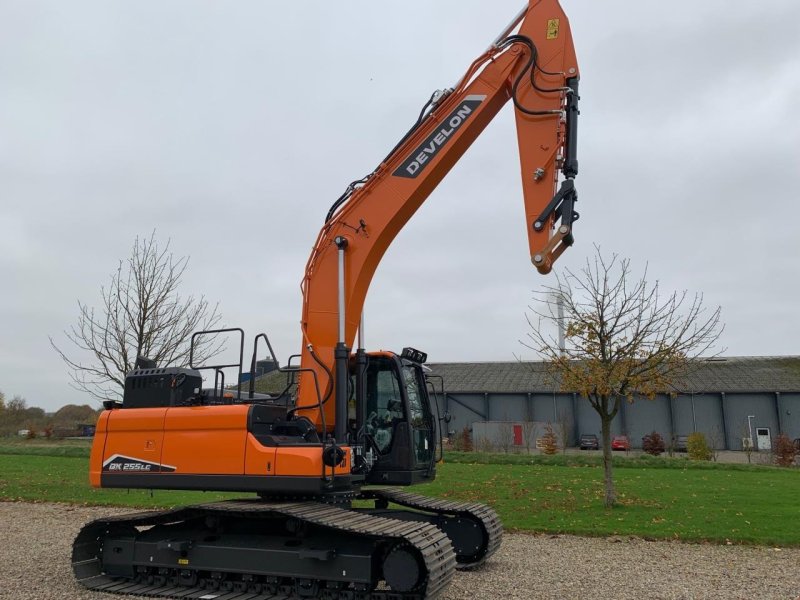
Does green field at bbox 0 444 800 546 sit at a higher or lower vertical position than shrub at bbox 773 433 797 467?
lower

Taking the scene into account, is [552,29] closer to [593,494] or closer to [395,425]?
[395,425]

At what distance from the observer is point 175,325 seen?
59.1ft

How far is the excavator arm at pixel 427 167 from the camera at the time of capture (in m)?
8.01

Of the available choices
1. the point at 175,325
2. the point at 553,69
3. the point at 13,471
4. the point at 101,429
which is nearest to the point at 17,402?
the point at 13,471

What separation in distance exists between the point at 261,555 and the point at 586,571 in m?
4.38

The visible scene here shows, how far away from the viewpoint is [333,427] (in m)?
7.98

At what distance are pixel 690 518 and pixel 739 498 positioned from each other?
3.13 m

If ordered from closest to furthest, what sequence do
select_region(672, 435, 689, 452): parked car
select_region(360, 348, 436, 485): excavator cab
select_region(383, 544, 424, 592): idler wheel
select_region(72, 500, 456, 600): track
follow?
select_region(383, 544, 424, 592): idler wheel
select_region(72, 500, 456, 600): track
select_region(360, 348, 436, 485): excavator cab
select_region(672, 435, 689, 452): parked car

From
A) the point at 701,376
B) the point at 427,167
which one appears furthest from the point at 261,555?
the point at 701,376

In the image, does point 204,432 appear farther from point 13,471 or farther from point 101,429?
point 13,471

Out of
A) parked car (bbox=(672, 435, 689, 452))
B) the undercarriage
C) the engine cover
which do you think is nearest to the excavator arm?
the undercarriage

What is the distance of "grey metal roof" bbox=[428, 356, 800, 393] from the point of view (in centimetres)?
4141

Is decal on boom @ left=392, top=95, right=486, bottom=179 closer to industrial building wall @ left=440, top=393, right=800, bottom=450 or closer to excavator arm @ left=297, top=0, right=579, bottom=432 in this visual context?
excavator arm @ left=297, top=0, right=579, bottom=432

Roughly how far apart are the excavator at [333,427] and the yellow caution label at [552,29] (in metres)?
0.03
